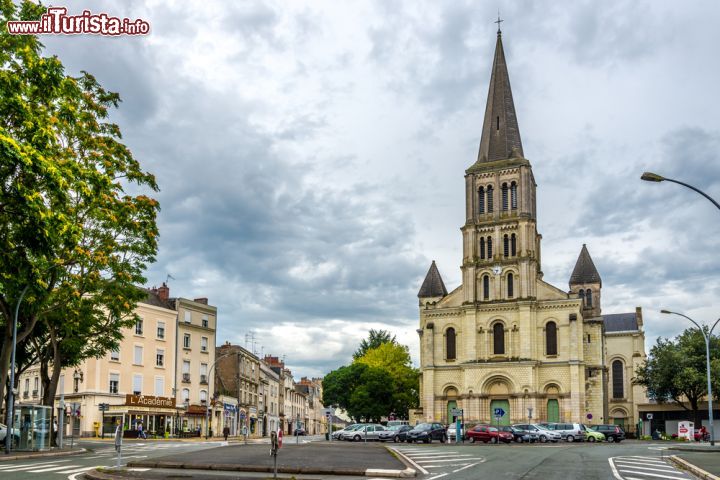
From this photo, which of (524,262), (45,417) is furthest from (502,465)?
(524,262)

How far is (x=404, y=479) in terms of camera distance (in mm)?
20266

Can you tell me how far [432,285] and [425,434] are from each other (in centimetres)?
4345

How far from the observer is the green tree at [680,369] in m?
71.8

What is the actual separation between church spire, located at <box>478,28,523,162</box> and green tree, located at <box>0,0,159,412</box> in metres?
55.3

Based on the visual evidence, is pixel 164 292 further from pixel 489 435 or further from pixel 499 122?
pixel 499 122

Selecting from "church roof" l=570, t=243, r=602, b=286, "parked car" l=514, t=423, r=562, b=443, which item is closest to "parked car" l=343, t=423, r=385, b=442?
"parked car" l=514, t=423, r=562, b=443

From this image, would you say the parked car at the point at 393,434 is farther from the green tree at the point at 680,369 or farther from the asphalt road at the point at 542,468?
the green tree at the point at 680,369

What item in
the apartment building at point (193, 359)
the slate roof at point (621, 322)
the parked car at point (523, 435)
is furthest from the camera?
the slate roof at point (621, 322)

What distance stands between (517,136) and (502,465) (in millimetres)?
64661

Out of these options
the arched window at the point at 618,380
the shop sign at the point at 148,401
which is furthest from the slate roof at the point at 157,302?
the arched window at the point at 618,380

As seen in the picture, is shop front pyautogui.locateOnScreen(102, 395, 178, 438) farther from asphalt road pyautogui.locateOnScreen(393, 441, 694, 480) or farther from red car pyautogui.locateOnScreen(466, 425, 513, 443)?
asphalt road pyautogui.locateOnScreen(393, 441, 694, 480)

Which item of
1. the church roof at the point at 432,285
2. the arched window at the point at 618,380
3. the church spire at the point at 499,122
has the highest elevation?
the church spire at the point at 499,122

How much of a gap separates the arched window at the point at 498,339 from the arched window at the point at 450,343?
15.5ft

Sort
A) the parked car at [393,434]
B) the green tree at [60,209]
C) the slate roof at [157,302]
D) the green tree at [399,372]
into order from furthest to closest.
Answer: the green tree at [399,372], the slate roof at [157,302], the parked car at [393,434], the green tree at [60,209]
